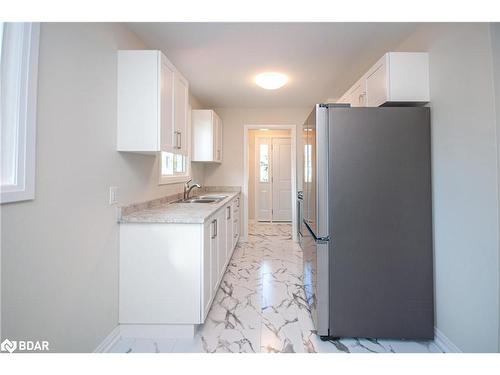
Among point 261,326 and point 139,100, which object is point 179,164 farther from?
point 261,326

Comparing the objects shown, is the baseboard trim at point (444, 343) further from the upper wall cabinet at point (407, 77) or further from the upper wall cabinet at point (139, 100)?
the upper wall cabinet at point (139, 100)

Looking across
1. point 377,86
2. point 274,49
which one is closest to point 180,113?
point 274,49

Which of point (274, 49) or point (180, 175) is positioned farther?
point (180, 175)

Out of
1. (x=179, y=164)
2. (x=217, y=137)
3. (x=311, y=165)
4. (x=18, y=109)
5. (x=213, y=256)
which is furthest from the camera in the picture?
(x=217, y=137)

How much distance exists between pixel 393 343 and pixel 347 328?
35cm

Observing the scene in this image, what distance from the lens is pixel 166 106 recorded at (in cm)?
197

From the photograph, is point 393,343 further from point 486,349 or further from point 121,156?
point 121,156

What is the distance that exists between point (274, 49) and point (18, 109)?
203 cm

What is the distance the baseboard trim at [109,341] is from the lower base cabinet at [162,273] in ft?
0.25

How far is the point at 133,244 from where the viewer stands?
1830 mm

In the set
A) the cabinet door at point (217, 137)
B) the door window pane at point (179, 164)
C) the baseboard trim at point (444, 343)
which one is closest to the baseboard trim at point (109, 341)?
the door window pane at point (179, 164)

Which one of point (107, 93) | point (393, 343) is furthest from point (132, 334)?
point (393, 343)

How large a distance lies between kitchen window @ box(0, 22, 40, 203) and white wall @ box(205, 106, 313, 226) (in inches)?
141

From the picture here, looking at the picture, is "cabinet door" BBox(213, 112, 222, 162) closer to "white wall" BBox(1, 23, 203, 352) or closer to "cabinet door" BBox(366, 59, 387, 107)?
"white wall" BBox(1, 23, 203, 352)
